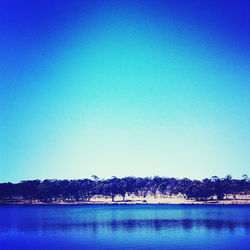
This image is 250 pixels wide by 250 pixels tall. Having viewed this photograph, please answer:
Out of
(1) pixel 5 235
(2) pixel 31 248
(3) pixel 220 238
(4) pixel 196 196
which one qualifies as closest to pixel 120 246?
(2) pixel 31 248

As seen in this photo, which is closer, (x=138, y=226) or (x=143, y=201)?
(x=138, y=226)

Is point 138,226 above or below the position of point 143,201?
above

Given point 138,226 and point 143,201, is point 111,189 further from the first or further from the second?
point 138,226

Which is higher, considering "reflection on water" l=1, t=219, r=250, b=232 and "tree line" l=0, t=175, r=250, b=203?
"tree line" l=0, t=175, r=250, b=203

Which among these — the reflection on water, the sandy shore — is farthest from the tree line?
the reflection on water

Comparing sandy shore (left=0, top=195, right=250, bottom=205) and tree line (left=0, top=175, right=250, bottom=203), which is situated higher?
tree line (left=0, top=175, right=250, bottom=203)

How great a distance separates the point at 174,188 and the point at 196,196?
20.9m

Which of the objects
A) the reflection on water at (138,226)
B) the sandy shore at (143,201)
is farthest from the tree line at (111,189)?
the reflection on water at (138,226)

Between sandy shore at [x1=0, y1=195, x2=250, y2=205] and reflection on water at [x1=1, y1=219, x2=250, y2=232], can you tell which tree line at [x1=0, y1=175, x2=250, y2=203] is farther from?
reflection on water at [x1=1, y1=219, x2=250, y2=232]

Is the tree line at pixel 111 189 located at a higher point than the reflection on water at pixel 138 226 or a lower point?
higher

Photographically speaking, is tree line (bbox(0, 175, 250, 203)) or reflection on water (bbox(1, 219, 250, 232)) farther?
tree line (bbox(0, 175, 250, 203))

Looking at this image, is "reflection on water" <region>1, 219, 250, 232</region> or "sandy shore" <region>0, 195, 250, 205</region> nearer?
"reflection on water" <region>1, 219, 250, 232</region>

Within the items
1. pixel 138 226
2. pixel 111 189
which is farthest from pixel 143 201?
pixel 138 226

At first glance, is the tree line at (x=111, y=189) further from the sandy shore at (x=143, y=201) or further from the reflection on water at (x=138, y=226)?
the reflection on water at (x=138, y=226)
